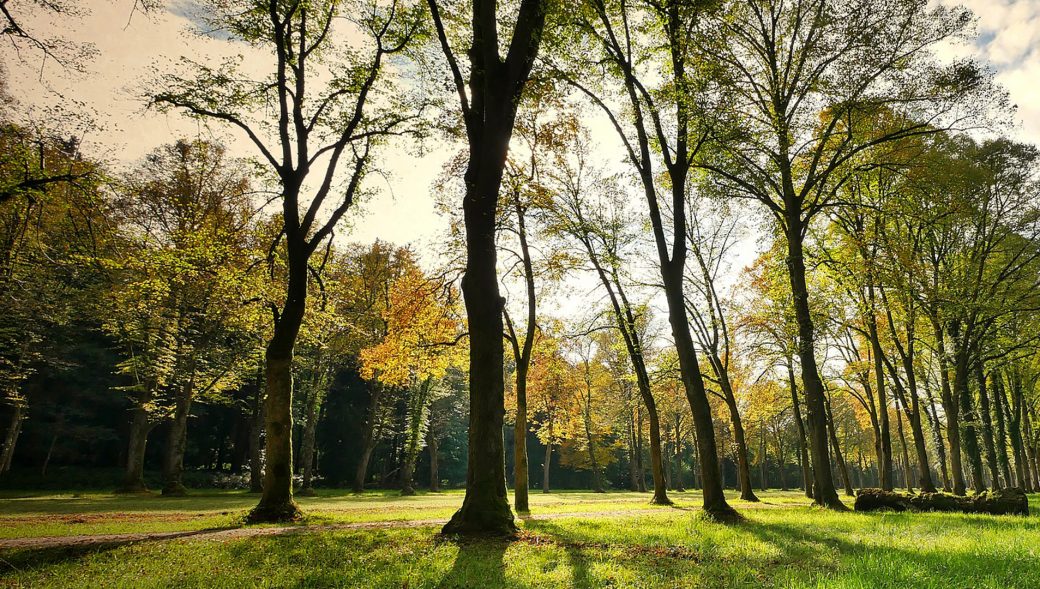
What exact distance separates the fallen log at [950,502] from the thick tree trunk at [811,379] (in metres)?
0.94

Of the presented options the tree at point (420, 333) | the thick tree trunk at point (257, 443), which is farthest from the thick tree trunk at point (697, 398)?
the thick tree trunk at point (257, 443)

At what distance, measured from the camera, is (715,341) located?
23172 millimetres

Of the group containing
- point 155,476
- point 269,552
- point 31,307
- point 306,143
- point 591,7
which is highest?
point 591,7

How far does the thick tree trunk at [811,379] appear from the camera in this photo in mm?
14805

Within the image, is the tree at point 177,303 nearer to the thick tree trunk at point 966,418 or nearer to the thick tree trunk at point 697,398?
the thick tree trunk at point 697,398

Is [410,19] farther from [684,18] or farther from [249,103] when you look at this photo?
[684,18]

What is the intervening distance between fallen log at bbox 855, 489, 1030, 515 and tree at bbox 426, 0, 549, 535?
11.2 m

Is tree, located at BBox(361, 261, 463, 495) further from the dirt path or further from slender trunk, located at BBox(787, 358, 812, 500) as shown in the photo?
slender trunk, located at BBox(787, 358, 812, 500)

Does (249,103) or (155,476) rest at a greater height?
(249,103)

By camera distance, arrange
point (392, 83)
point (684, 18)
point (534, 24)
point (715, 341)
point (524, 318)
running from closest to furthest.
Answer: point (534, 24), point (684, 18), point (392, 83), point (524, 318), point (715, 341)

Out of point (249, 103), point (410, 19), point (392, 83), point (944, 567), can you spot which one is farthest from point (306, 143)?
point (944, 567)

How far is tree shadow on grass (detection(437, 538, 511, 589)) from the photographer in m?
5.09

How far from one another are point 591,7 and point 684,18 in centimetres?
252

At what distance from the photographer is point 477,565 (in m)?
5.94
